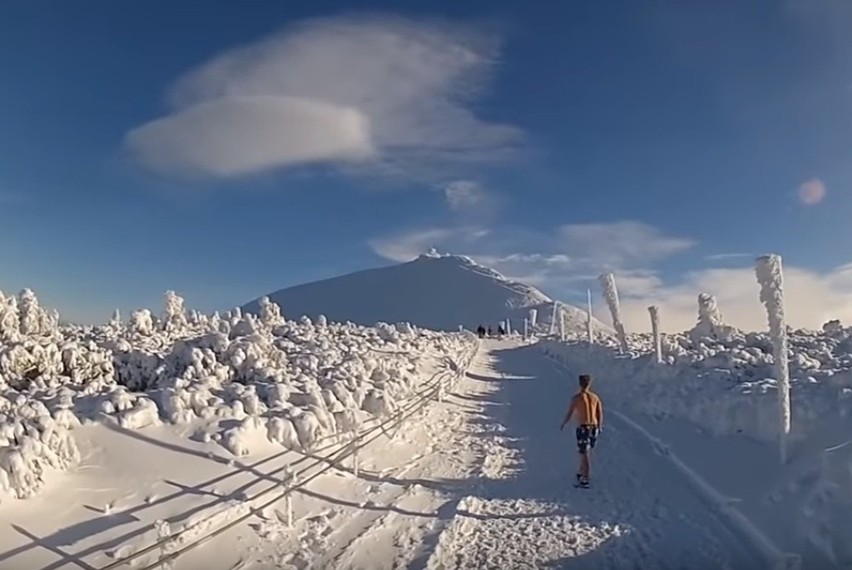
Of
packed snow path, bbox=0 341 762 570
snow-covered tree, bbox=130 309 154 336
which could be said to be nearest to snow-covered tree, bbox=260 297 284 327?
snow-covered tree, bbox=130 309 154 336

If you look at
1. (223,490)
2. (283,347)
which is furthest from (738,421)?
(283,347)

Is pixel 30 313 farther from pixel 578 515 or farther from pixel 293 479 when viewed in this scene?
pixel 578 515

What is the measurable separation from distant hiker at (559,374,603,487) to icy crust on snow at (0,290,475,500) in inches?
156

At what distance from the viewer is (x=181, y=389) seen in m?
12.0

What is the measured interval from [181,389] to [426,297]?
459 feet

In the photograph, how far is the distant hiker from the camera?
11.2 metres

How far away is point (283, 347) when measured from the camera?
23.5 meters

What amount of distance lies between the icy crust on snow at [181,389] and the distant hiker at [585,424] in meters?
3.96

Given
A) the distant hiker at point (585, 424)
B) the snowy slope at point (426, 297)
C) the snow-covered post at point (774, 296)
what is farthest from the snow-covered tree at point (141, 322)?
the snowy slope at point (426, 297)

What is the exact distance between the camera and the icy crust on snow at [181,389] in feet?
30.8

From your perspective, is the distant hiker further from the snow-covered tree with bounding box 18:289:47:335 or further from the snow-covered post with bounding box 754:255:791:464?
the snow-covered tree with bounding box 18:289:47:335

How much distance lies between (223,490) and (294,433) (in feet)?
7.55

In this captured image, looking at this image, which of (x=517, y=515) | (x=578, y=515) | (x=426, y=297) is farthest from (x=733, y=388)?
(x=426, y=297)

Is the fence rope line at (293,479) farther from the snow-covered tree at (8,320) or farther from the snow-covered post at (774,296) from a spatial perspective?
the snow-covered tree at (8,320)
